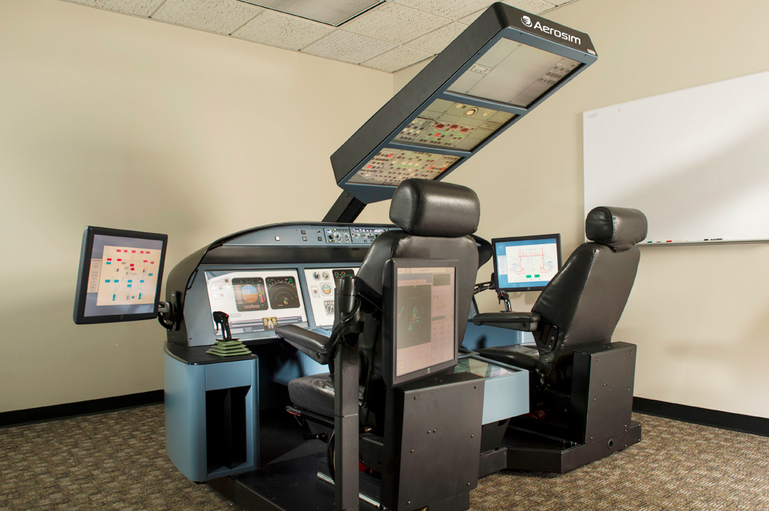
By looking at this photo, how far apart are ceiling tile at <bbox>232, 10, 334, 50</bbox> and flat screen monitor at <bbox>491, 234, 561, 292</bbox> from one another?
221 cm

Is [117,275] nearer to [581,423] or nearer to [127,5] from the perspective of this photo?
[581,423]

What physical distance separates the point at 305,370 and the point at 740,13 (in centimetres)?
331

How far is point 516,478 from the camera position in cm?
241

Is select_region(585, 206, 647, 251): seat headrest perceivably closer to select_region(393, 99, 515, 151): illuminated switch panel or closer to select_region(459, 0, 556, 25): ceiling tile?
select_region(393, 99, 515, 151): illuminated switch panel

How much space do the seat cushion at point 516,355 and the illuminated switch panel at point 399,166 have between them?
0.97 metres

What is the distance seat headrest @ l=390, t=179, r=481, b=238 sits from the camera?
5.46 ft

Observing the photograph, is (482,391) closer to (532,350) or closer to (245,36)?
(532,350)

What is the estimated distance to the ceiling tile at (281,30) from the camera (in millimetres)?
4027

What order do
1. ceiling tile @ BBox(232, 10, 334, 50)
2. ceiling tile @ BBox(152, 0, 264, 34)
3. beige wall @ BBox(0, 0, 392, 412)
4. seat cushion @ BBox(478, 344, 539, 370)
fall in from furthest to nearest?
ceiling tile @ BBox(232, 10, 334, 50) → ceiling tile @ BBox(152, 0, 264, 34) → beige wall @ BBox(0, 0, 392, 412) → seat cushion @ BBox(478, 344, 539, 370)

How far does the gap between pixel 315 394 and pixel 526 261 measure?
2.27 m

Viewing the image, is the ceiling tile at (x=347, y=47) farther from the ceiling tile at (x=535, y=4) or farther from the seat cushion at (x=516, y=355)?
the seat cushion at (x=516, y=355)

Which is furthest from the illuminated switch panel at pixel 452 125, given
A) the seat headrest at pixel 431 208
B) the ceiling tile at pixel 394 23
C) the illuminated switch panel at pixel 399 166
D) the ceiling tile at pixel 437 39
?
the ceiling tile at pixel 437 39

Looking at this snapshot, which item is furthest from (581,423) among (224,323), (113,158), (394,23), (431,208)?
(113,158)

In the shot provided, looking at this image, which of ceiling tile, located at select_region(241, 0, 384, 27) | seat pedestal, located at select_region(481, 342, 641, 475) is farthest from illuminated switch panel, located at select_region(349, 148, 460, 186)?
ceiling tile, located at select_region(241, 0, 384, 27)
